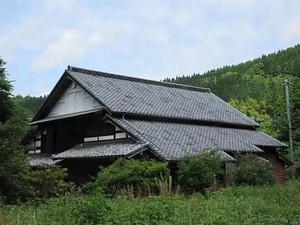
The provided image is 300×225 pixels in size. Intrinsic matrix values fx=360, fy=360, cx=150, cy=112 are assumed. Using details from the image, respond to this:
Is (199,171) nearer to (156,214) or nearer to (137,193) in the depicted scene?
(137,193)

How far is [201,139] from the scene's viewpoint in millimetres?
18062

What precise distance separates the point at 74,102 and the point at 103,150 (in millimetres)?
5220

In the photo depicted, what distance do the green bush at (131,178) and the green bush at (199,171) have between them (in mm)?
733

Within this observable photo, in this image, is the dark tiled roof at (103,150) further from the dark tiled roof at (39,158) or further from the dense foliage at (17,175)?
the dense foliage at (17,175)

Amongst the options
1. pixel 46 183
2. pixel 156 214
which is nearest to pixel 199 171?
pixel 46 183

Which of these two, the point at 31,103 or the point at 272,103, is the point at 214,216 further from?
the point at 31,103

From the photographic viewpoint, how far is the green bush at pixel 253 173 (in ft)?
50.9

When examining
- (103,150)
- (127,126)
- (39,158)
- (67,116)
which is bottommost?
(39,158)

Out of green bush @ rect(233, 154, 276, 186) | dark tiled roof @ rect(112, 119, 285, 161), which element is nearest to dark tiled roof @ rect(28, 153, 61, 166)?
dark tiled roof @ rect(112, 119, 285, 161)

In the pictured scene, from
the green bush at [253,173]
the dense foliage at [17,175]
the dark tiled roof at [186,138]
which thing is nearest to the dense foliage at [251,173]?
the green bush at [253,173]

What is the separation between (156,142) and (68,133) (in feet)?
22.9

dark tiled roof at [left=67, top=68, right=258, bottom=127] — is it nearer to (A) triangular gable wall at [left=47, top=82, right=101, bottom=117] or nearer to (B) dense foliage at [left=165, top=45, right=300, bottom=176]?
(A) triangular gable wall at [left=47, top=82, right=101, bottom=117]

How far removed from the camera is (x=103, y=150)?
15797 millimetres

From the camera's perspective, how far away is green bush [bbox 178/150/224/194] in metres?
13.1
